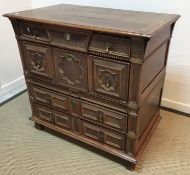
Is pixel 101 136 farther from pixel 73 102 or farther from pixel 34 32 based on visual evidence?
pixel 34 32

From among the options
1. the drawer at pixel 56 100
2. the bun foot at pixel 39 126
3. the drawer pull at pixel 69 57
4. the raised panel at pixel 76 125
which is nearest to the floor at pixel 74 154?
the bun foot at pixel 39 126

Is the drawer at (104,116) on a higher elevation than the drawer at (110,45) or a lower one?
lower

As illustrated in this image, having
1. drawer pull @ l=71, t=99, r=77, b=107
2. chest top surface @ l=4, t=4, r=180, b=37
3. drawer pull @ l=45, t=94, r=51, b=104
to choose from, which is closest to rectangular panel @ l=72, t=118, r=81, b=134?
drawer pull @ l=71, t=99, r=77, b=107

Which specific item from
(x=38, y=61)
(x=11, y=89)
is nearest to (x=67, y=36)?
(x=38, y=61)

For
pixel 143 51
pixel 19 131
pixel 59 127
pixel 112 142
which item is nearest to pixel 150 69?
pixel 143 51

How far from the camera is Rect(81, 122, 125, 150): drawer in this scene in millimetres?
1438

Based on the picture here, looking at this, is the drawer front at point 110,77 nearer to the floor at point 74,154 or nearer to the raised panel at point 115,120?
the raised panel at point 115,120

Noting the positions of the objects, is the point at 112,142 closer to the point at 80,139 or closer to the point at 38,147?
the point at 80,139

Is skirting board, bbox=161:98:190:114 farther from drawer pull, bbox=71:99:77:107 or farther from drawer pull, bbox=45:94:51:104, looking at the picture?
drawer pull, bbox=45:94:51:104

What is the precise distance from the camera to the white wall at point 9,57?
82.6 inches

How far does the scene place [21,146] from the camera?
1.68 m

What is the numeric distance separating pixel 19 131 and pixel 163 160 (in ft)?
3.63

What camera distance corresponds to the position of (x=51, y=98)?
160cm

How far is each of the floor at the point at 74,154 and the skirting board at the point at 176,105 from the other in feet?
0.23
